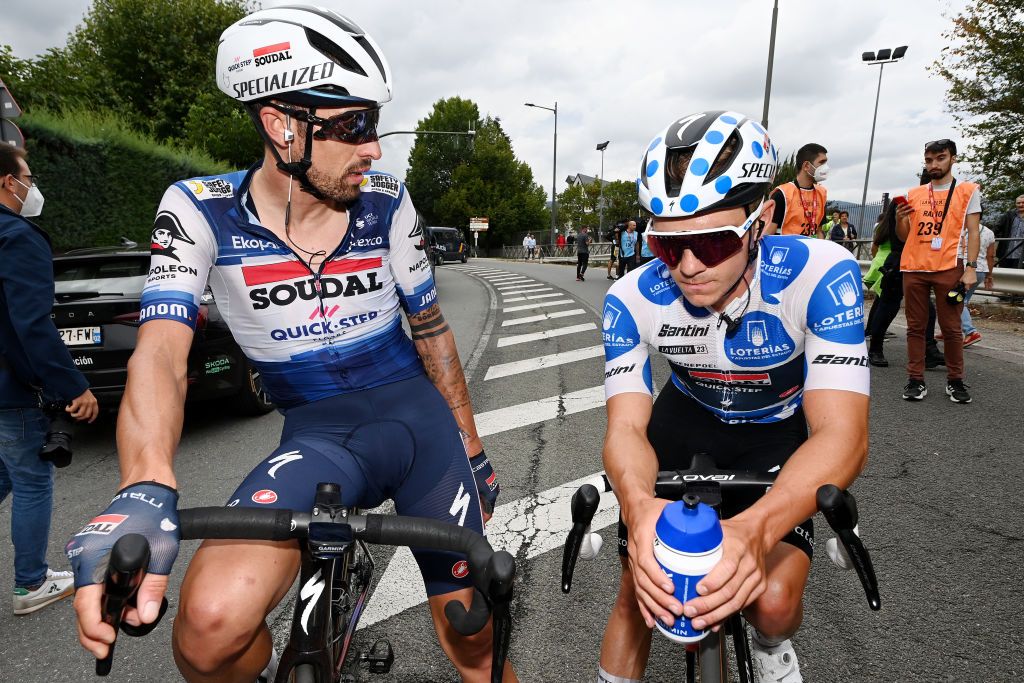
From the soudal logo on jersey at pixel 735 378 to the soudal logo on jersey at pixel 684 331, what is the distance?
0.16 m

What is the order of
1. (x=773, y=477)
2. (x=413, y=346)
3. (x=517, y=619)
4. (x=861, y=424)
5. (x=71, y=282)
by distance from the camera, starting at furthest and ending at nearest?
(x=71, y=282) → (x=517, y=619) → (x=413, y=346) → (x=861, y=424) → (x=773, y=477)

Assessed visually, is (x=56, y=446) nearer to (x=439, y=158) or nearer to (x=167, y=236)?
(x=167, y=236)

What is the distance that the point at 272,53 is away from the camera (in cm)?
175

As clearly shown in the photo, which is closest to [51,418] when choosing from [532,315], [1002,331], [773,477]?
[773,477]

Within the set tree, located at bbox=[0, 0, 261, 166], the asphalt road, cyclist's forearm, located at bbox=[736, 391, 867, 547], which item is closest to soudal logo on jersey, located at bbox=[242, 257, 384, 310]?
cyclist's forearm, located at bbox=[736, 391, 867, 547]

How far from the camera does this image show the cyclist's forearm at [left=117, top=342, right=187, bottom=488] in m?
1.29

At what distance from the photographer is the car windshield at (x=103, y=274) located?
4.71m

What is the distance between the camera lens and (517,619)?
2.77 meters

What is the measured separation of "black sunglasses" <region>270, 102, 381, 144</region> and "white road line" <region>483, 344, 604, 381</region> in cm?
551

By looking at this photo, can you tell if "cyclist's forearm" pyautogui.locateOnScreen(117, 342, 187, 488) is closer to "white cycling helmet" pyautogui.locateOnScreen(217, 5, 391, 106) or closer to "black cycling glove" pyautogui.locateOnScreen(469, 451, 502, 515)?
"white cycling helmet" pyautogui.locateOnScreen(217, 5, 391, 106)

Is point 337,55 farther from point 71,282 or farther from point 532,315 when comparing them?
point 532,315

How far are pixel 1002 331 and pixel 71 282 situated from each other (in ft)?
39.7

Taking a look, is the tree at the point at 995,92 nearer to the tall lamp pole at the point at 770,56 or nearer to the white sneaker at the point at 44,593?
the tall lamp pole at the point at 770,56

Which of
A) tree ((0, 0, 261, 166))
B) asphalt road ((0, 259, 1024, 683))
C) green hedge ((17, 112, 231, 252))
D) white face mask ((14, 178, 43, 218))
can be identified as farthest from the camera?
tree ((0, 0, 261, 166))
